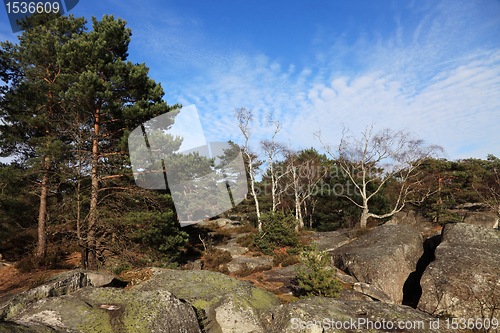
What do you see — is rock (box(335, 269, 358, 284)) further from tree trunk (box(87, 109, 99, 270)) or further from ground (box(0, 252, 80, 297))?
ground (box(0, 252, 80, 297))

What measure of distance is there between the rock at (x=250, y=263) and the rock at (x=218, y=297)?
7.28 m

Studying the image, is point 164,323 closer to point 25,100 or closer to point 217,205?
point 25,100

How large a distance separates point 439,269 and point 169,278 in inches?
324

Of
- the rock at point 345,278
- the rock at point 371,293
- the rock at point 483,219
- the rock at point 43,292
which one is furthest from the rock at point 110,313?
the rock at point 483,219

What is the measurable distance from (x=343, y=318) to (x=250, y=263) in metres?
11.0

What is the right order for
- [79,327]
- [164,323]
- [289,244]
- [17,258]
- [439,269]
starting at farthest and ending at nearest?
1. [289,244]
2. [17,258]
3. [439,269]
4. [164,323]
5. [79,327]

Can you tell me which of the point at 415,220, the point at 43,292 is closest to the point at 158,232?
the point at 43,292

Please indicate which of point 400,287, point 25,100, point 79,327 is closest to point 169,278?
point 79,327

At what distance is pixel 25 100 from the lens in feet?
40.4

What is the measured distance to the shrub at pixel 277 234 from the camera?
16406 mm

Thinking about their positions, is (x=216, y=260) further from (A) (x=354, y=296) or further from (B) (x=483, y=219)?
(B) (x=483, y=219)

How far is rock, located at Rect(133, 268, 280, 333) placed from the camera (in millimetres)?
4648

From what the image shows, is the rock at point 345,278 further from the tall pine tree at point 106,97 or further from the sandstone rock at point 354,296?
the tall pine tree at point 106,97

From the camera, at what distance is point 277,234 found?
16688mm
